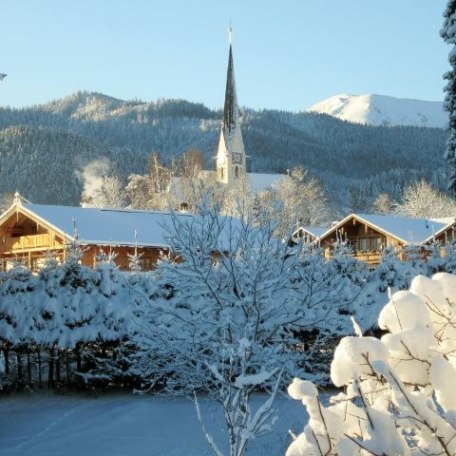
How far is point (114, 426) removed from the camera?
587 inches

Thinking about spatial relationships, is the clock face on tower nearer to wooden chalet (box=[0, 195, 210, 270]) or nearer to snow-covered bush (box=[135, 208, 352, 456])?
wooden chalet (box=[0, 195, 210, 270])

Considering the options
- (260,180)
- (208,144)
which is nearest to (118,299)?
(260,180)

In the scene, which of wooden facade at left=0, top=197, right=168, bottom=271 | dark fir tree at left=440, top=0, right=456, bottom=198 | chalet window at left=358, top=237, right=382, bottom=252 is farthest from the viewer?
chalet window at left=358, top=237, right=382, bottom=252

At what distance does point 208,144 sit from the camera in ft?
600

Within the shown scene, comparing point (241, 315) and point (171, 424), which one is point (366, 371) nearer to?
point (241, 315)

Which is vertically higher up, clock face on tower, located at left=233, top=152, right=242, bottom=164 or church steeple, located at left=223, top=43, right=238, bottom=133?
church steeple, located at left=223, top=43, right=238, bottom=133

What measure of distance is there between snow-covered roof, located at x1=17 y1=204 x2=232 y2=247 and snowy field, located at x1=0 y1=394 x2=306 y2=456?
65.9 feet

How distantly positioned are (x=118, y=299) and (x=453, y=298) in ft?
52.3

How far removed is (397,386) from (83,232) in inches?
1452

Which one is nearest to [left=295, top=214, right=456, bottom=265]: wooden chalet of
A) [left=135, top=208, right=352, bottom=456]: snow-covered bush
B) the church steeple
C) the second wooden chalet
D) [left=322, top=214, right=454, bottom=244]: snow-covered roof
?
[left=322, top=214, right=454, bottom=244]: snow-covered roof

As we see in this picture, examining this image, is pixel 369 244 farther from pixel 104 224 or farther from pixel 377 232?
pixel 104 224

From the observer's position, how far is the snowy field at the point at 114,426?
42.8 ft

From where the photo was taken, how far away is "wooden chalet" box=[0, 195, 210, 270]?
38.3m

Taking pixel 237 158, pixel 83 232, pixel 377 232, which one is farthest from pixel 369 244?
pixel 237 158
